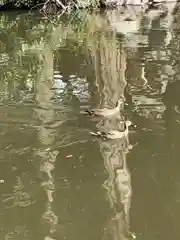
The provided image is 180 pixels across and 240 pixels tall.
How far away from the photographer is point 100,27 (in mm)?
15758

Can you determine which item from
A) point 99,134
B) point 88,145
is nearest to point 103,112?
point 99,134

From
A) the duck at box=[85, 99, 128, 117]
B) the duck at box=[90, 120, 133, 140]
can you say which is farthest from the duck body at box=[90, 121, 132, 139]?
the duck at box=[85, 99, 128, 117]

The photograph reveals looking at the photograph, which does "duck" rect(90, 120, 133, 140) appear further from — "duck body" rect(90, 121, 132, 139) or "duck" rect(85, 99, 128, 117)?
"duck" rect(85, 99, 128, 117)

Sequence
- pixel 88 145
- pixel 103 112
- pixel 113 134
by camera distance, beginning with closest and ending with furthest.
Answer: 1. pixel 88 145
2. pixel 113 134
3. pixel 103 112

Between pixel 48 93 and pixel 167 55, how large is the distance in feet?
12.3

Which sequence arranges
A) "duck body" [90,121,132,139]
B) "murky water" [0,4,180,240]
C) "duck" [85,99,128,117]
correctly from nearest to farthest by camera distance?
"murky water" [0,4,180,240] < "duck body" [90,121,132,139] < "duck" [85,99,128,117]

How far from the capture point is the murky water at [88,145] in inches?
199

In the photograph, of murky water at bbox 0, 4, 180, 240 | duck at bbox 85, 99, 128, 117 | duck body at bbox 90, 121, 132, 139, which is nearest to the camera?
murky water at bbox 0, 4, 180, 240

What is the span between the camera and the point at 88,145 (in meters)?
6.74

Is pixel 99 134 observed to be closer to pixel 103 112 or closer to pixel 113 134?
pixel 113 134

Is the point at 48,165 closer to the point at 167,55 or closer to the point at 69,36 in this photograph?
the point at 167,55

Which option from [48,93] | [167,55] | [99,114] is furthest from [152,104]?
[167,55]

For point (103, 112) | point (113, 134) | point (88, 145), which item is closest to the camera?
point (88, 145)

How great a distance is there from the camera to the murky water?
199 inches
